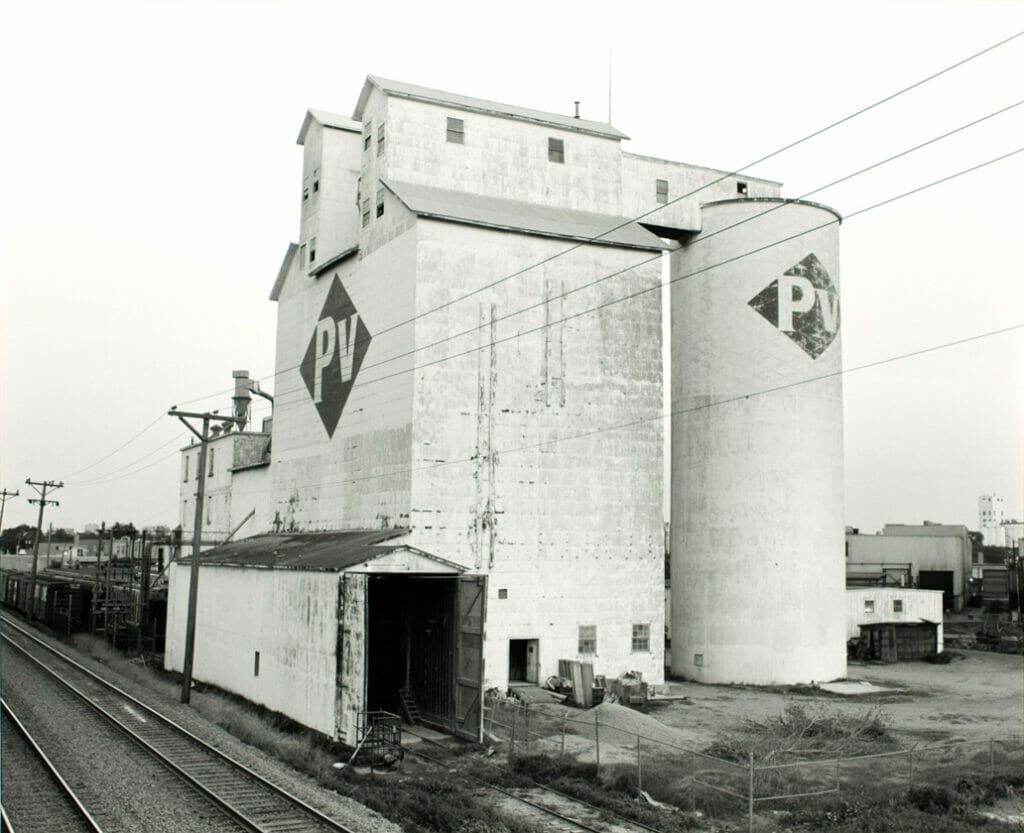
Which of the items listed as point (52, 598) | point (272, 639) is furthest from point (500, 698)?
point (52, 598)

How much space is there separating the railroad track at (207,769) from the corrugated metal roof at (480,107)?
21.5m

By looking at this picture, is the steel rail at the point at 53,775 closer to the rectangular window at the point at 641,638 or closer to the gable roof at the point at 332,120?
the rectangular window at the point at 641,638

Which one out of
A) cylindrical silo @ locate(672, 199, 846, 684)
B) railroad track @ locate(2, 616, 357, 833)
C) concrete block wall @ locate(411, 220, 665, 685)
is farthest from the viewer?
cylindrical silo @ locate(672, 199, 846, 684)

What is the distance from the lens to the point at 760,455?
116ft

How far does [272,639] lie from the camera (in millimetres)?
27000

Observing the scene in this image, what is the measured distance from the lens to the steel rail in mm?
15453

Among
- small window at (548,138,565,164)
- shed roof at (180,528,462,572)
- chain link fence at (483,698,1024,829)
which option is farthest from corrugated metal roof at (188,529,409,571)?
small window at (548,138,565,164)

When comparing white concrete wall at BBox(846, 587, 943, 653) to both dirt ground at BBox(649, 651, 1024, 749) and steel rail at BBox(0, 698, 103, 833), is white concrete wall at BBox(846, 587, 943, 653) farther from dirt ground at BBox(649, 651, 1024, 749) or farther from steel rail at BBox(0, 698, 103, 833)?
steel rail at BBox(0, 698, 103, 833)

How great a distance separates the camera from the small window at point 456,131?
34469 millimetres

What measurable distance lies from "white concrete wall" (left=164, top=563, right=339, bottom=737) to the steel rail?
234 inches

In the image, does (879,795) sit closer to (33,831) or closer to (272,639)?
(33,831)

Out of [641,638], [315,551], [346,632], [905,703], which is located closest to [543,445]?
[641,638]

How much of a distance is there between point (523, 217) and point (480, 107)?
4.92m

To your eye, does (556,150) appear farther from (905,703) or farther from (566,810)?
(566,810)
